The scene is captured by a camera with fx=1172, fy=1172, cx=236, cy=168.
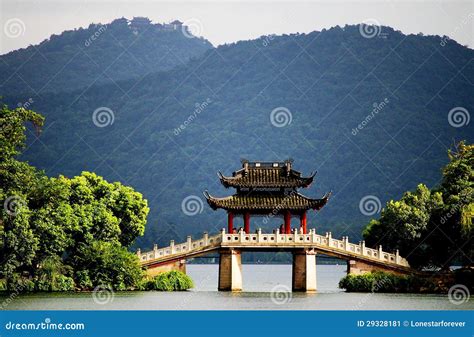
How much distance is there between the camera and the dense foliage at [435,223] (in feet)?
214

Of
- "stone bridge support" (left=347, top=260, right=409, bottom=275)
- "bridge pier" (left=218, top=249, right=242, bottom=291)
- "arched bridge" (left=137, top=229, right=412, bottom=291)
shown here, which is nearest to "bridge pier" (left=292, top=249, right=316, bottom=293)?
"arched bridge" (left=137, top=229, right=412, bottom=291)

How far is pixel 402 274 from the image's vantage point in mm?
65500

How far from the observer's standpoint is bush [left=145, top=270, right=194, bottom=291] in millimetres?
64062

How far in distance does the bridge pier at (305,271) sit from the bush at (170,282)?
616 centimetres

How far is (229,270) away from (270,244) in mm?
2794

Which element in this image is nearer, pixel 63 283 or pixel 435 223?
pixel 63 283

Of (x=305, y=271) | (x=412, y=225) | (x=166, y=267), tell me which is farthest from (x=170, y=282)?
(x=412, y=225)

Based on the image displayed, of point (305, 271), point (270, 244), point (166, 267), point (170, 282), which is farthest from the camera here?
point (166, 267)

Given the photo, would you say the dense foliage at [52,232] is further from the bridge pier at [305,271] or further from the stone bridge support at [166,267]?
the bridge pier at [305,271]

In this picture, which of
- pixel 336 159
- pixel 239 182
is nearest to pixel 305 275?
pixel 239 182

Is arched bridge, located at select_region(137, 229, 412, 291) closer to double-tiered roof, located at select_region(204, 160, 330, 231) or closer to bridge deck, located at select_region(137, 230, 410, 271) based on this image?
bridge deck, located at select_region(137, 230, 410, 271)

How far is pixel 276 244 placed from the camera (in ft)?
213

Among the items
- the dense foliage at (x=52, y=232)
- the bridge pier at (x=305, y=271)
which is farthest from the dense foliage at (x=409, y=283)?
the dense foliage at (x=52, y=232)

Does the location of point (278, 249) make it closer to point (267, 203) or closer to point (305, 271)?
point (305, 271)
